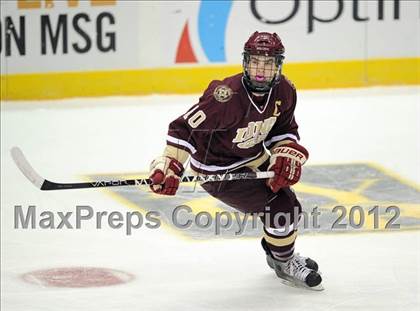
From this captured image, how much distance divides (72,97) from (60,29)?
1.47 ft

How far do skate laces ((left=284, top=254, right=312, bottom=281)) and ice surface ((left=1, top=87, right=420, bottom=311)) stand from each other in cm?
6

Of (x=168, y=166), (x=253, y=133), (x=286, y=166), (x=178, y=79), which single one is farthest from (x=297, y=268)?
(x=178, y=79)

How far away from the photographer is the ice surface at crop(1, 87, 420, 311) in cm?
341

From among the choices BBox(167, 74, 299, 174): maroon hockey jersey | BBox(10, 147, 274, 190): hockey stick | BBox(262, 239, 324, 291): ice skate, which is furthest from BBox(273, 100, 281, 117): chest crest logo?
BBox(262, 239, 324, 291): ice skate

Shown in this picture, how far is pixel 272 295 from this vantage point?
3434 millimetres

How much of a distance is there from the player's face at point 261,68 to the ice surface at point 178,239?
725mm

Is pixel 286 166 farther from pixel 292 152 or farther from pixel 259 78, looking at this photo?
pixel 259 78

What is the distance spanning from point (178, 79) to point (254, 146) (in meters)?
3.08

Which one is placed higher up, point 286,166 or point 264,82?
point 264,82

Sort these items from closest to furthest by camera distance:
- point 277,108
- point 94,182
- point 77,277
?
point 94,182 → point 277,108 → point 77,277

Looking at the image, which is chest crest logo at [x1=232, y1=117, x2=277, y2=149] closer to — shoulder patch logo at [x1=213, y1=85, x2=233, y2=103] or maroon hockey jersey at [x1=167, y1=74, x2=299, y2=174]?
maroon hockey jersey at [x1=167, y1=74, x2=299, y2=174]

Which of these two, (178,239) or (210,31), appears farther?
(210,31)

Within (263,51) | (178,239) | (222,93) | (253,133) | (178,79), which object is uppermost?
(263,51)

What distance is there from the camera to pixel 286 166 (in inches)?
134
